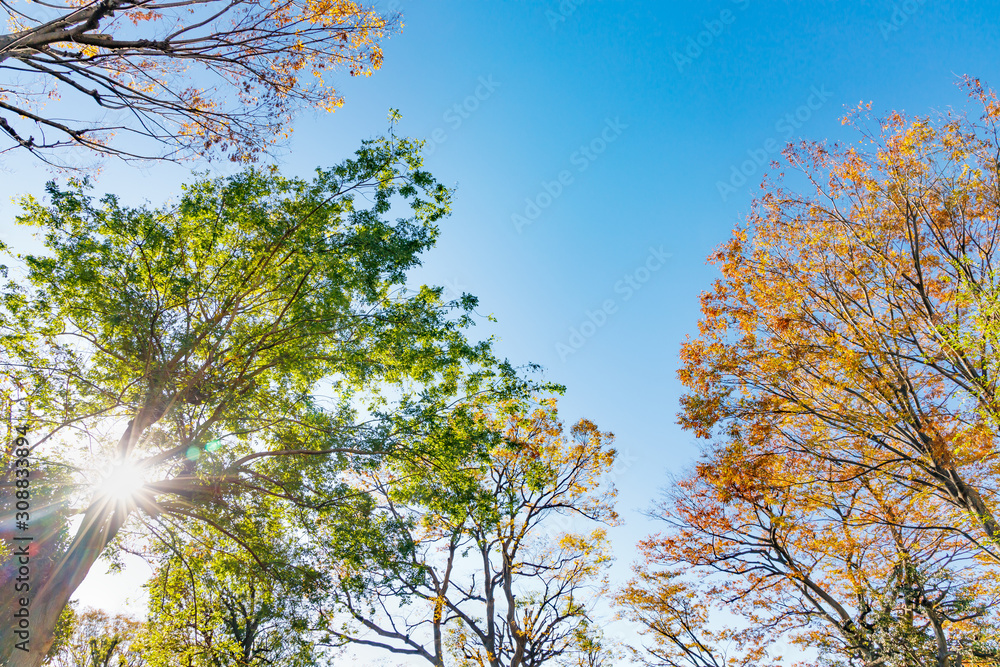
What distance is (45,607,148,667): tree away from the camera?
787 inches

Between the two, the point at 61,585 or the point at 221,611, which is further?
the point at 221,611

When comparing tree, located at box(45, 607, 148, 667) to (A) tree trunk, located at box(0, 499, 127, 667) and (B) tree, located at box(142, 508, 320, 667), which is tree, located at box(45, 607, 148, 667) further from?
(A) tree trunk, located at box(0, 499, 127, 667)

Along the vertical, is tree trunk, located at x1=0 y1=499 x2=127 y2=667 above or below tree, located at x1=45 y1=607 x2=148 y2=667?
below

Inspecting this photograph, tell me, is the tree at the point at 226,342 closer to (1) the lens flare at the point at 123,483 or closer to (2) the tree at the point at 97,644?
(1) the lens flare at the point at 123,483

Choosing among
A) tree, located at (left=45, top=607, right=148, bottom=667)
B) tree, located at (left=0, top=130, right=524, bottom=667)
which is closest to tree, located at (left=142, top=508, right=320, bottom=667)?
tree, located at (left=0, top=130, right=524, bottom=667)

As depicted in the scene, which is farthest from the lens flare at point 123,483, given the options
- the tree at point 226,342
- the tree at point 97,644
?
the tree at point 97,644

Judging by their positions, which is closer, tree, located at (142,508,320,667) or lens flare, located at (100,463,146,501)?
lens flare, located at (100,463,146,501)

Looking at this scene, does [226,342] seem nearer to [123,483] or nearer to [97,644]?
[123,483]

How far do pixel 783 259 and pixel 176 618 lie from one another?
50.4ft

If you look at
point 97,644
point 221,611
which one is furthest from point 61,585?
point 97,644

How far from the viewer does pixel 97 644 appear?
67.8 feet

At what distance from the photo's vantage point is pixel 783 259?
8688 mm

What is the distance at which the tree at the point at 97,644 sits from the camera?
19984mm

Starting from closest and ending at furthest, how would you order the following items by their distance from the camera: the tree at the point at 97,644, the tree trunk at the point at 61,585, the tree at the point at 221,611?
the tree trunk at the point at 61,585
the tree at the point at 221,611
the tree at the point at 97,644
